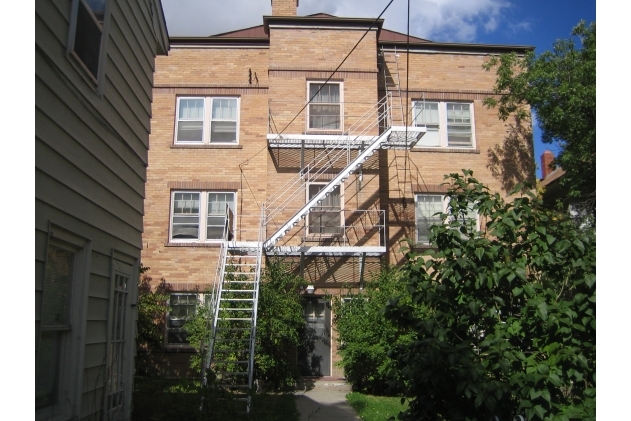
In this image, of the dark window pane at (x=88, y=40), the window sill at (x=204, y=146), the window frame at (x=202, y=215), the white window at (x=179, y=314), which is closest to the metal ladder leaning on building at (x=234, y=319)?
the window frame at (x=202, y=215)

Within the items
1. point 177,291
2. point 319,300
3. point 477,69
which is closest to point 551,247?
point 319,300

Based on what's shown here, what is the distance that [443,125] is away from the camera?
18.1 metres

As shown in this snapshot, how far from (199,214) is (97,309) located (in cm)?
1069

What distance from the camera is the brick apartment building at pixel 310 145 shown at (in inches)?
652

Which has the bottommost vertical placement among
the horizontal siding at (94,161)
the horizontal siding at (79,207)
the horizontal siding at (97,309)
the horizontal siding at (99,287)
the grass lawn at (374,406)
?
the grass lawn at (374,406)

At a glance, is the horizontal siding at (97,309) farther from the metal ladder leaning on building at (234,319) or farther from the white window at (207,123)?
the white window at (207,123)

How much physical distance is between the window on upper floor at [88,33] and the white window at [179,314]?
35.8ft

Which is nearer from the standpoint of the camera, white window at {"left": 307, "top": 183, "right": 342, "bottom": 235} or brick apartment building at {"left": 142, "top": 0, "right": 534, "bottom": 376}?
brick apartment building at {"left": 142, "top": 0, "right": 534, "bottom": 376}

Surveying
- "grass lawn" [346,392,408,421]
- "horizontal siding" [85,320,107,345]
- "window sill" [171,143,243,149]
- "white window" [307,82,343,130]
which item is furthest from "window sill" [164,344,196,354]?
"horizontal siding" [85,320,107,345]

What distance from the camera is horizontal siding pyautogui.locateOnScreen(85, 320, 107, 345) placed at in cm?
633

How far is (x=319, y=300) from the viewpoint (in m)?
16.7

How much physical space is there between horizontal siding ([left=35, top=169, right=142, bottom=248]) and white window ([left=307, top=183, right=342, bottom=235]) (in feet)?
29.8

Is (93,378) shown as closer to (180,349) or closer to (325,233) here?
(180,349)

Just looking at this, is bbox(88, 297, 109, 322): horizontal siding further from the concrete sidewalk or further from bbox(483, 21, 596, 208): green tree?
bbox(483, 21, 596, 208): green tree
